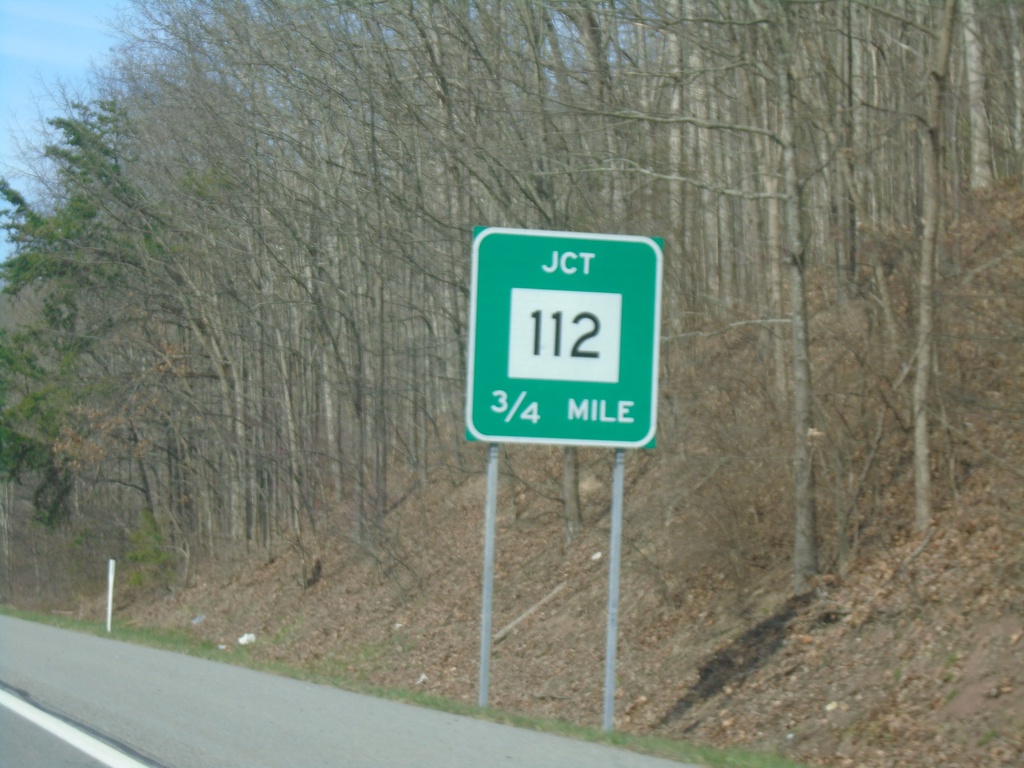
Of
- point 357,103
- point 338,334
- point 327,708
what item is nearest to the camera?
point 327,708

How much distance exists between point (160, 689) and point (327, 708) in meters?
2.07

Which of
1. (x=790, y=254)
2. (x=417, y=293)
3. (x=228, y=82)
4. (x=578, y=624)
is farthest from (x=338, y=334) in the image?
(x=790, y=254)

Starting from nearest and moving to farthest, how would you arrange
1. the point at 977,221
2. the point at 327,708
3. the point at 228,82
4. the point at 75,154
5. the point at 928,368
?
1. the point at 327,708
2. the point at 928,368
3. the point at 977,221
4. the point at 228,82
5. the point at 75,154

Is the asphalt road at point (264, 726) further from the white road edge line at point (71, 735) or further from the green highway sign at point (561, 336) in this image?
the green highway sign at point (561, 336)

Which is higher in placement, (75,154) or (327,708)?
(75,154)

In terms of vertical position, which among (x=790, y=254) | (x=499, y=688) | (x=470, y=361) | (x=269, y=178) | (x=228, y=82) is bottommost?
(x=499, y=688)

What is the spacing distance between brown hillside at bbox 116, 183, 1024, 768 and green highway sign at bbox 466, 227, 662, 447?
13.3 ft

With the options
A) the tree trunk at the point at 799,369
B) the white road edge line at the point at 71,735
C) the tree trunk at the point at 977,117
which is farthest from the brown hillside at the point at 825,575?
the white road edge line at the point at 71,735

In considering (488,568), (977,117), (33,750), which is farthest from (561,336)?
(977,117)

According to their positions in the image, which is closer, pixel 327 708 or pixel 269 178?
pixel 327 708

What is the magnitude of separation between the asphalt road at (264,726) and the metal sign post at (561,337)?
5.10 feet

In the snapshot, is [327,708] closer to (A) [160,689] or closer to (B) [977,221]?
(A) [160,689]

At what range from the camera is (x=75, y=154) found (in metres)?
33.5

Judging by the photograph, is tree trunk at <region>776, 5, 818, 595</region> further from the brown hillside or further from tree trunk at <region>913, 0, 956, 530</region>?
tree trunk at <region>913, 0, 956, 530</region>
